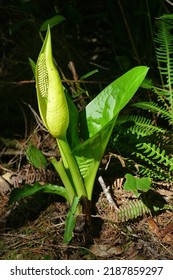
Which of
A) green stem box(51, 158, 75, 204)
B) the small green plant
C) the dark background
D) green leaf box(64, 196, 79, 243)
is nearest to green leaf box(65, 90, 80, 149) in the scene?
the small green plant

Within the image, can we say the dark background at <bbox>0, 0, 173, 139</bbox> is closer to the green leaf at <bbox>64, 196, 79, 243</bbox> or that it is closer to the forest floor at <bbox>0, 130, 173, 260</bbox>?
the forest floor at <bbox>0, 130, 173, 260</bbox>

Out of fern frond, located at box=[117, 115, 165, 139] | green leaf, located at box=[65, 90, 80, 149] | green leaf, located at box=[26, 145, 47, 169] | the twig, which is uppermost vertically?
green leaf, located at box=[65, 90, 80, 149]

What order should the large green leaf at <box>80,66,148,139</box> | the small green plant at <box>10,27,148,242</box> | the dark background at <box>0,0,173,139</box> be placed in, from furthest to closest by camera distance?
the dark background at <box>0,0,173,139</box> → the large green leaf at <box>80,66,148,139</box> → the small green plant at <box>10,27,148,242</box>

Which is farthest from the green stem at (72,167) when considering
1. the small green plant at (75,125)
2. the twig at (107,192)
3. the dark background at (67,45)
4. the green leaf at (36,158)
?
the dark background at (67,45)

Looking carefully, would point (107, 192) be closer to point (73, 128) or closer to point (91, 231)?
point (91, 231)

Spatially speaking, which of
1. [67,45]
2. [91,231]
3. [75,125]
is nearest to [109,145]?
[75,125]

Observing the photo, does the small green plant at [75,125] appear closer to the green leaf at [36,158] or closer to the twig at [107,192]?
the twig at [107,192]
